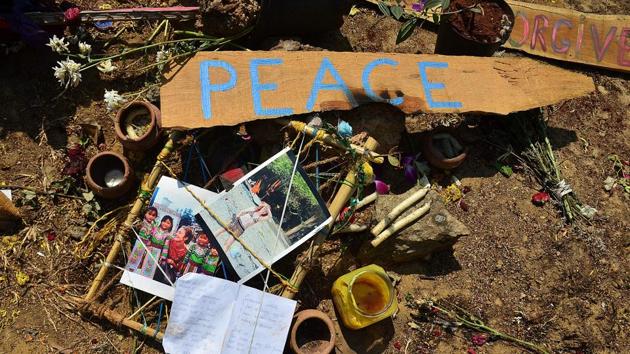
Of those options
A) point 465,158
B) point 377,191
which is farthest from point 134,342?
point 465,158

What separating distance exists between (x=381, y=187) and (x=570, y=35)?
1.95 metres

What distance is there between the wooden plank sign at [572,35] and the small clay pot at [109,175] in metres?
2.63

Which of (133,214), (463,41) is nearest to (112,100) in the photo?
(133,214)

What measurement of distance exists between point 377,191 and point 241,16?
122 centimetres

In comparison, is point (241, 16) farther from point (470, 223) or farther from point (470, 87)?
point (470, 223)

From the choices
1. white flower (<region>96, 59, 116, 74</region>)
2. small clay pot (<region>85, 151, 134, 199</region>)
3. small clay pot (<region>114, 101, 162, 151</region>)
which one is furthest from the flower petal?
white flower (<region>96, 59, 116, 74</region>)

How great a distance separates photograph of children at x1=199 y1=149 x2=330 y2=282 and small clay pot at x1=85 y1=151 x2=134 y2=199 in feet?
1.52

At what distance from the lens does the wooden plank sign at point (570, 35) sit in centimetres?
356

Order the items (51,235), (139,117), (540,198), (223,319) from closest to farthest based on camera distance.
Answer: (223,319), (51,235), (139,117), (540,198)

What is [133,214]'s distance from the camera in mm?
2559

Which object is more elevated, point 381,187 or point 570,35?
point 570,35

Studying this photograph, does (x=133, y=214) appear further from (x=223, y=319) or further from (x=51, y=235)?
(x=223, y=319)

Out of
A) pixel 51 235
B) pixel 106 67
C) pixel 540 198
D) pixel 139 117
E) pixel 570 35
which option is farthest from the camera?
pixel 570 35

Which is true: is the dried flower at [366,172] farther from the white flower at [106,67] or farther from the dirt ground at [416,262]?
the white flower at [106,67]
